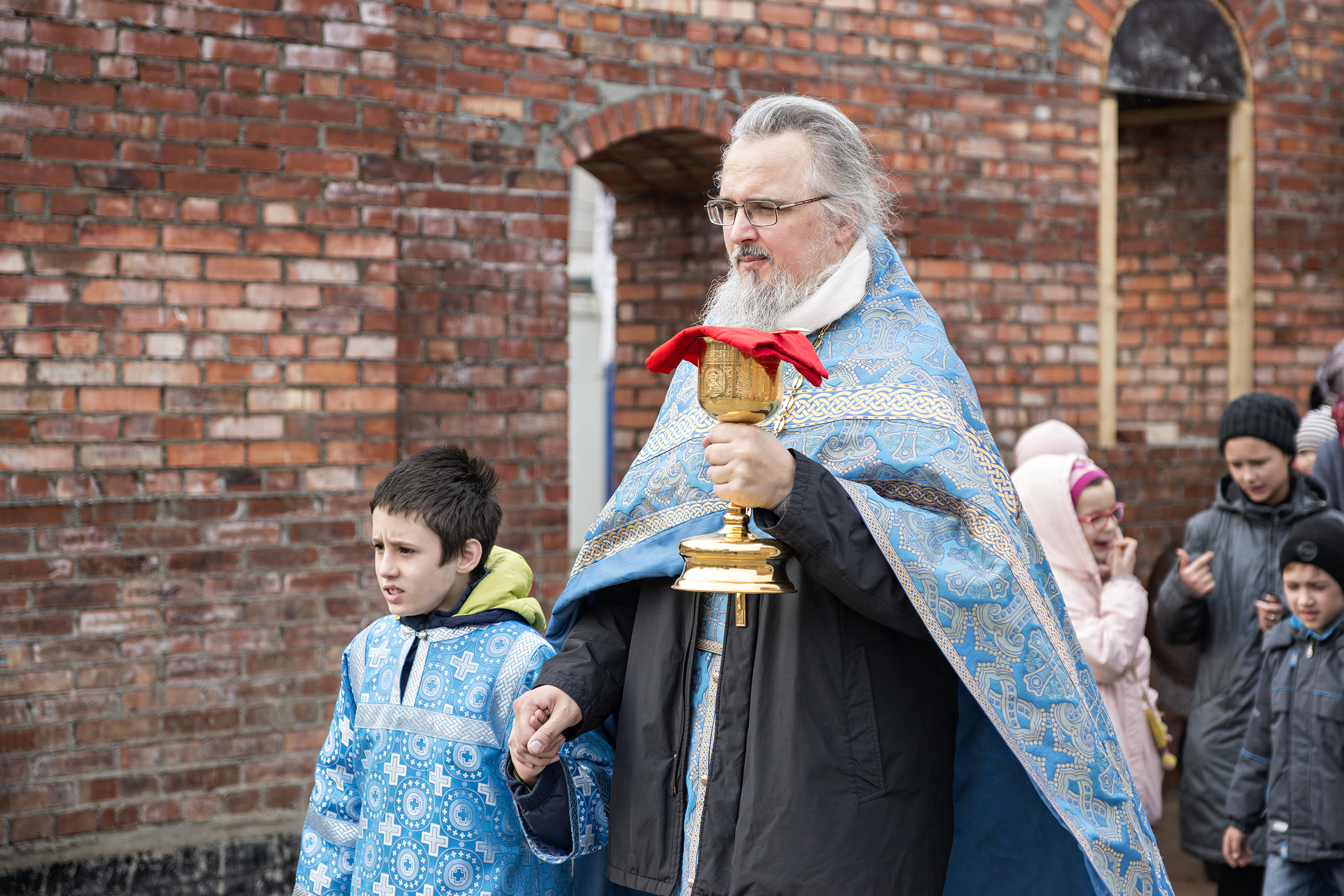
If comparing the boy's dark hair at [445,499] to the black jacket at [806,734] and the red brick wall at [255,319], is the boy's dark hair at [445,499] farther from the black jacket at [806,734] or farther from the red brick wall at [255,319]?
the red brick wall at [255,319]

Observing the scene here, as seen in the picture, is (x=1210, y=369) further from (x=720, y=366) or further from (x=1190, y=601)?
(x=720, y=366)

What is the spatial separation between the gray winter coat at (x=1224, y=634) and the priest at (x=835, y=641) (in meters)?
1.91

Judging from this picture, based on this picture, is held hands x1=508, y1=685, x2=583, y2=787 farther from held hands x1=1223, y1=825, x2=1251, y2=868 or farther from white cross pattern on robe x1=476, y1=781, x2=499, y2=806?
held hands x1=1223, y1=825, x2=1251, y2=868

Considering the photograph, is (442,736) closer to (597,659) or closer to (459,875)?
(459,875)

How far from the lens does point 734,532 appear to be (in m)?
1.83

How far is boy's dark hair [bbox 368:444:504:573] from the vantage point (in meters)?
2.47

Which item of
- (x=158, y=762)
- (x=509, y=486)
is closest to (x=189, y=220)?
(x=509, y=486)

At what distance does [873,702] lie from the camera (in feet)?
6.53

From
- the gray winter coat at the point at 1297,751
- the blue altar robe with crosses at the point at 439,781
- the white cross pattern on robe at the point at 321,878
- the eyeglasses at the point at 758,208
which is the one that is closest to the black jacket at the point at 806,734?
the blue altar robe with crosses at the point at 439,781

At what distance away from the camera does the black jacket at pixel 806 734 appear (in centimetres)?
190

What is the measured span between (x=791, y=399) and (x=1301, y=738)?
2.08 meters

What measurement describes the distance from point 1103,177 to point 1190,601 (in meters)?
2.53

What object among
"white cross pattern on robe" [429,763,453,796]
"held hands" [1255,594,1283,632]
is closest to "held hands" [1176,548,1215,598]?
"held hands" [1255,594,1283,632]

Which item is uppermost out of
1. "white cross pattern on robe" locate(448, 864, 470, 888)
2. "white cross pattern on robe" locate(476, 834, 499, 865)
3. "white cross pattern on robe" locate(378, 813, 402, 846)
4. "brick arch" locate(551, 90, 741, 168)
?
"brick arch" locate(551, 90, 741, 168)
